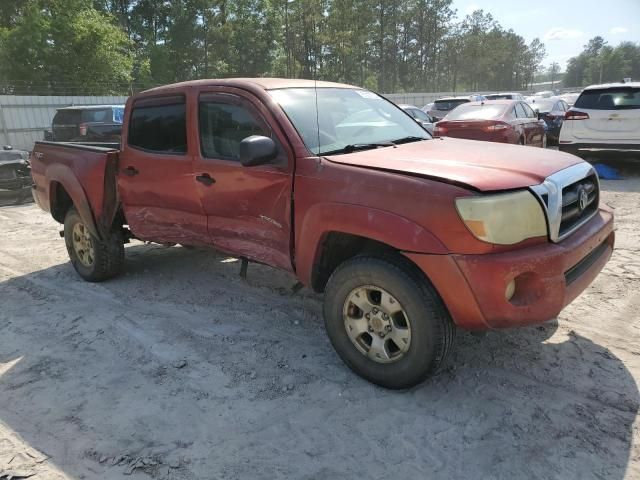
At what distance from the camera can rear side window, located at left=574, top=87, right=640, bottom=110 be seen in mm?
9570

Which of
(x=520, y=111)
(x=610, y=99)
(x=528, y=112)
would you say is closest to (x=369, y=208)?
(x=610, y=99)

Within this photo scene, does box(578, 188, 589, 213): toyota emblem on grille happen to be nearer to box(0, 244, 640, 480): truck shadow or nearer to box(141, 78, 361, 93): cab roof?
box(0, 244, 640, 480): truck shadow

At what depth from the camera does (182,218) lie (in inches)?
169

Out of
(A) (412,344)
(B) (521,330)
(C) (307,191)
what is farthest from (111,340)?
(B) (521,330)

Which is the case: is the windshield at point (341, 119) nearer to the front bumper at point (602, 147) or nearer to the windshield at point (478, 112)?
the windshield at point (478, 112)

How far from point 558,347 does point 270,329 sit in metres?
2.07

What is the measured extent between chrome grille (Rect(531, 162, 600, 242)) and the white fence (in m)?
18.7

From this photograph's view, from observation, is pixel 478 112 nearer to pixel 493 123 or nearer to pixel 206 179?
pixel 493 123

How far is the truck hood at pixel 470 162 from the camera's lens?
2734mm

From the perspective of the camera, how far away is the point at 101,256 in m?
5.15

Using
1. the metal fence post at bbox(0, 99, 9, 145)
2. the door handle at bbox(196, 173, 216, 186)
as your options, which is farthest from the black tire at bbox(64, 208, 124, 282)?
the metal fence post at bbox(0, 99, 9, 145)

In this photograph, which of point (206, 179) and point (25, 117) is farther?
point (25, 117)

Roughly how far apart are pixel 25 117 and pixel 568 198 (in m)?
19.5

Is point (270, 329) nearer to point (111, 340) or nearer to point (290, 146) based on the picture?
point (111, 340)
